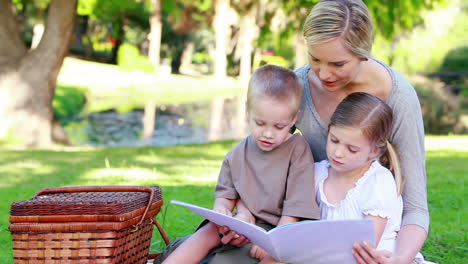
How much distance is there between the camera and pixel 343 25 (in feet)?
9.16

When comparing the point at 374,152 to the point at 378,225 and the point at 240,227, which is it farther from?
the point at 240,227

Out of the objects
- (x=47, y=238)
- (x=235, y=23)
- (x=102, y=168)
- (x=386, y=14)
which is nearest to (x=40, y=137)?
(x=102, y=168)

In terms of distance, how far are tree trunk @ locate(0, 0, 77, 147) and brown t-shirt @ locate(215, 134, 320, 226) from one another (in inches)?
316

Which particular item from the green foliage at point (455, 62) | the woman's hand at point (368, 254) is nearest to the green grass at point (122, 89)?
the green foliage at point (455, 62)

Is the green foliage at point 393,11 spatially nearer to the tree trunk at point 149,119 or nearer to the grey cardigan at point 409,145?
the tree trunk at point 149,119

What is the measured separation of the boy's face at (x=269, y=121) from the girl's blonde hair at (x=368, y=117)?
0.20m

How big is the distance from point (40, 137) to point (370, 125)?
876cm

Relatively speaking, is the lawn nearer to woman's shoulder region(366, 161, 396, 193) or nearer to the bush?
woman's shoulder region(366, 161, 396, 193)

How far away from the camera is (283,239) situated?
8.27ft

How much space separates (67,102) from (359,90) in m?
17.4

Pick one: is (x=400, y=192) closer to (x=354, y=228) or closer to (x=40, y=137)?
(x=354, y=228)

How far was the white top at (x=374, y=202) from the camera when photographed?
2.76m

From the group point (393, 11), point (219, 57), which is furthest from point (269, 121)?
point (219, 57)

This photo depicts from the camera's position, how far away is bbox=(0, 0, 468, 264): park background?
6.27m
